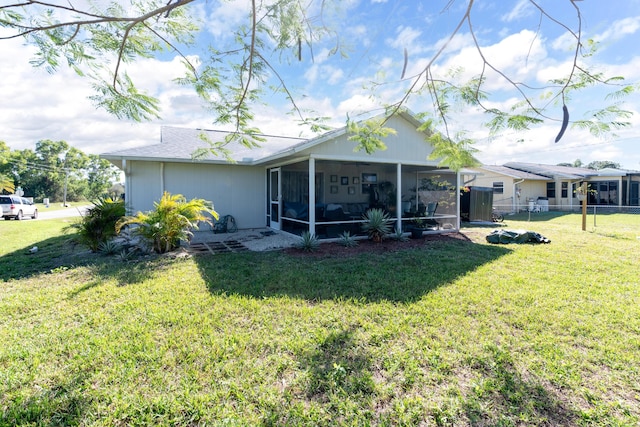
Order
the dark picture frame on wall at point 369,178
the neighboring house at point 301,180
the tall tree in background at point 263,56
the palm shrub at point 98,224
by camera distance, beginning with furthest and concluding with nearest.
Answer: the dark picture frame on wall at point 369,178
the neighboring house at point 301,180
the palm shrub at point 98,224
the tall tree in background at point 263,56

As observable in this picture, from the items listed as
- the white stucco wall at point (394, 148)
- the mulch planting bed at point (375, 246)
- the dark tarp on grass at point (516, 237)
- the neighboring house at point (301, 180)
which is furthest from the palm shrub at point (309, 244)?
the dark tarp on grass at point (516, 237)

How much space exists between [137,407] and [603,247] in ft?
33.7

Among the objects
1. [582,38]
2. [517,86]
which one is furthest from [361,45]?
[582,38]

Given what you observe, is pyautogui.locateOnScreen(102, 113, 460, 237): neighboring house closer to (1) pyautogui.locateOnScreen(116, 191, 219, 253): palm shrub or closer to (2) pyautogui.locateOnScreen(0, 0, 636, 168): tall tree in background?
(1) pyautogui.locateOnScreen(116, 191, 219, 253): palm shrub

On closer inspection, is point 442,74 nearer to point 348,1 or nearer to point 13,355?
point 348,1

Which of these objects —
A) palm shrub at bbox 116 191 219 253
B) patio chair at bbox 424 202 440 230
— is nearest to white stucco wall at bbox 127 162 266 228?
palm shrub at bbox 116 191 219 253

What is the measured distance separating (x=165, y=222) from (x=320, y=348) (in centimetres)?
547

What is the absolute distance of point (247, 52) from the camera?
3.93 meters

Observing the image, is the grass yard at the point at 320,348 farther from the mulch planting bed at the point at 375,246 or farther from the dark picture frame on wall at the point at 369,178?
the dark picture frame on wall at the point at 369,178

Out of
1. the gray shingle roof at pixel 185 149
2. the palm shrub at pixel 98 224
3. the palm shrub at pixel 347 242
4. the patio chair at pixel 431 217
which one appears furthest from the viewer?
the patio chair at pixel 431 217

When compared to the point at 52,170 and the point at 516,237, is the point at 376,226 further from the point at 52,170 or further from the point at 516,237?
the point at 52,170

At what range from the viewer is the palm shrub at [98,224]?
7242 millimetres

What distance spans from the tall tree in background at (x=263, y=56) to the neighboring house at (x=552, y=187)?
19262mm

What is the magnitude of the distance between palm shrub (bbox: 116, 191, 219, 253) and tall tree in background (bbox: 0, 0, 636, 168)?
3494mm
